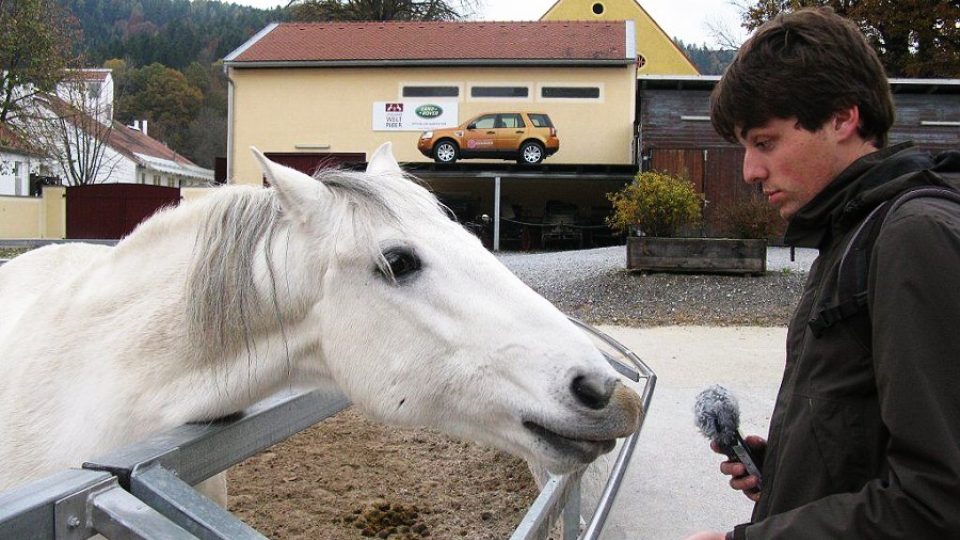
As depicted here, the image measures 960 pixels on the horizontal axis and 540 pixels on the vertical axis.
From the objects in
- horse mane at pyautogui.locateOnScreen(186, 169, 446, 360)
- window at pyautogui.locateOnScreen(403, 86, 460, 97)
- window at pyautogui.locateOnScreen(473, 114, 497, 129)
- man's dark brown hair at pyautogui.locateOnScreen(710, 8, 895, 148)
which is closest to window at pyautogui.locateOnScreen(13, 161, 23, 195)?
window at pyautogui.locateOnScreen(403, 86, 460, 97)

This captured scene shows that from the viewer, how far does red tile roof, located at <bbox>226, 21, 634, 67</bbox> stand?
2441 centimetres

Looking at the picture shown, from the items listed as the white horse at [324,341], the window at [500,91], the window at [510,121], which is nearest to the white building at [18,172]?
the window at [500,91]

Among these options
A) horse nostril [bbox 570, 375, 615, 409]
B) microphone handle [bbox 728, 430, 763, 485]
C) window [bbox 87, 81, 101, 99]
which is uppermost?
window [bbox 87, 81, 101, 99]

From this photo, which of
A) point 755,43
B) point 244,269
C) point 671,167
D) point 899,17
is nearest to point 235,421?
point 244,269

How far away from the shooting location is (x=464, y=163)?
2136 cm

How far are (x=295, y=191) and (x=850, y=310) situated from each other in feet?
4.18

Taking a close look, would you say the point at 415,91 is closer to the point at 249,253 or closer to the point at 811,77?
the point at 249,253

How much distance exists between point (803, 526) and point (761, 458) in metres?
0.73

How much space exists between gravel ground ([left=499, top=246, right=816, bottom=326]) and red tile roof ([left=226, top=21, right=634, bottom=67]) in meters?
13.0

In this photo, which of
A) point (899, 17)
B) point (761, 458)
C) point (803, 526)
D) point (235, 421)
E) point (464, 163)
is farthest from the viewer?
point (899, 17)

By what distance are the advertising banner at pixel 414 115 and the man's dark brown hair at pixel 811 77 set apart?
23.8 meters

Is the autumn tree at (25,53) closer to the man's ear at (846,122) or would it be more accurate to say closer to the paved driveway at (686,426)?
the paved driveway at (686,426)

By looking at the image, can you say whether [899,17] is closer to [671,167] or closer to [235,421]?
[671,167]

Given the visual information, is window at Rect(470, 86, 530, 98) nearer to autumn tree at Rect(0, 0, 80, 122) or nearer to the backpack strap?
autumn tree at Rect(0, 0, 80, 122)
